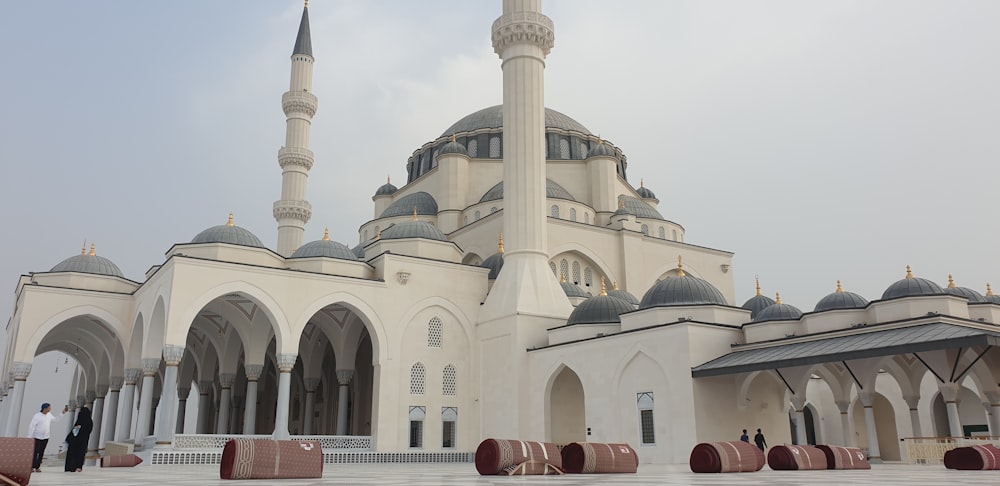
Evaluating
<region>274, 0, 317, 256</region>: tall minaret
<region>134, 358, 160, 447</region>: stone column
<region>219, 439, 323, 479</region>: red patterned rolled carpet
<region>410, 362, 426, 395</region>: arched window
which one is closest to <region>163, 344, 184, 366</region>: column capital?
<region>134, 358, 160, 447</region>: stone column

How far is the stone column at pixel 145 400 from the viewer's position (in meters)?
16.2

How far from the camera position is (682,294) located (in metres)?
16.5

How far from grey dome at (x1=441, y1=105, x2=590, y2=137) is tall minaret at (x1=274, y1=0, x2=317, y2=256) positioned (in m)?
5.39

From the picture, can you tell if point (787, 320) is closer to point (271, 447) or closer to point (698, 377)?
point (698, 377)

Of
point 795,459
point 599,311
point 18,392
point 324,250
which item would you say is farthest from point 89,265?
point 795,459

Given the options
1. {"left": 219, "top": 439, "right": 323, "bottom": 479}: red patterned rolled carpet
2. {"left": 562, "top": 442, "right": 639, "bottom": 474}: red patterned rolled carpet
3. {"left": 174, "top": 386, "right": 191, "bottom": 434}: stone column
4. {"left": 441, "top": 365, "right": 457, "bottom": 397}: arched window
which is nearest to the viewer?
{"left": 219, "top": 439, "right": 323, "bottom": 479}: red patterned rolled carpet

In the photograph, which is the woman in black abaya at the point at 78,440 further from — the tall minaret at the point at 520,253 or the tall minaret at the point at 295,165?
the tall minaret at the point at 295,165

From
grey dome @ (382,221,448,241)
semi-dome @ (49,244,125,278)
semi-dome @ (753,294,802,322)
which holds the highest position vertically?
grey dome @ (382,221,448,241)

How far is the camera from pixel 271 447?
7379mm

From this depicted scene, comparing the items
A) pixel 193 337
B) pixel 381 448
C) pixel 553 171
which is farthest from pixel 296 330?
pixel 553 171

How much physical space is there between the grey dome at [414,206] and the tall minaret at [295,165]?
2.84 meters

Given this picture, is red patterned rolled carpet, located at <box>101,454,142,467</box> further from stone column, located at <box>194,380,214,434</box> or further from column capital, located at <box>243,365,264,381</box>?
stone column, located at <box>194,380,214,434</box>

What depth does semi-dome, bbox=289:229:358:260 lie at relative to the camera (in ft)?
61.9

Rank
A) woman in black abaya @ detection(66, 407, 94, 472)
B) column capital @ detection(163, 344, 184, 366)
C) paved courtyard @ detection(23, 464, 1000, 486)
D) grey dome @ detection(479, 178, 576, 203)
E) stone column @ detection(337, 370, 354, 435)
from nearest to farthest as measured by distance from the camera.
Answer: paved courtyard @ detection(23, 464, 1000, 486) < woman in black abaya @ detection(66, 407, 94, 472) < column capital @ detection(163, 344, 184, 366) < stone column @ detection(337, 370, 354, 435) < grey dome @ detection(479, 178, 576, 203)
